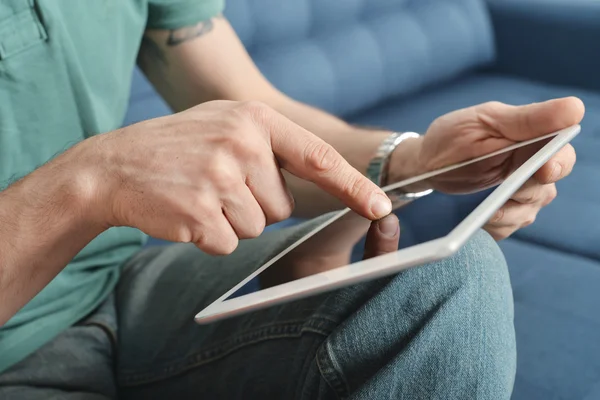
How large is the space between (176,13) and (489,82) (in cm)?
132

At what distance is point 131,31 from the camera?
931mm

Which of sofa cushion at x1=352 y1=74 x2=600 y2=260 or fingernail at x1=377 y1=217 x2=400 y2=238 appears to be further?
sofa cushion at x1=352 y1=74 x2=600 y2=260

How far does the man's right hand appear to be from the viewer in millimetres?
550

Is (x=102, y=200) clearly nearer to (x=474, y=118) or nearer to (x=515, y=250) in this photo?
(x=474, y=118)

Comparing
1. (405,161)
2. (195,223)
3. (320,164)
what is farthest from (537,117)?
(195,223)

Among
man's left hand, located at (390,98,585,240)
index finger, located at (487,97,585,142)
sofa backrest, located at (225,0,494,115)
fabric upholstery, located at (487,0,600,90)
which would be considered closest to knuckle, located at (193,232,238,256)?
man's left hand, located at (390,98,585,240)

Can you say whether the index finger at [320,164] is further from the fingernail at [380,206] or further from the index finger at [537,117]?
the index finger at [537,117]

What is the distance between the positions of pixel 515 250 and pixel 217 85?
59cm

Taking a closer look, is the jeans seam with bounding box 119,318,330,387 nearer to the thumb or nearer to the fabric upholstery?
the thumb

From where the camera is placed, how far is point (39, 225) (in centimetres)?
59

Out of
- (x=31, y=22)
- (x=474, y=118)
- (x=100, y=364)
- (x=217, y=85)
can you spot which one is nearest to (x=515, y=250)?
(x=474, y=118)

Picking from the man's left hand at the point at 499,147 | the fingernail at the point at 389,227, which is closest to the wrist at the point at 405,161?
the man's left hand at the point at 499,147

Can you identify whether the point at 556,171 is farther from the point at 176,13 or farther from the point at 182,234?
the point at 176,13

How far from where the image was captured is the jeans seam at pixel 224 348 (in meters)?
0.65
